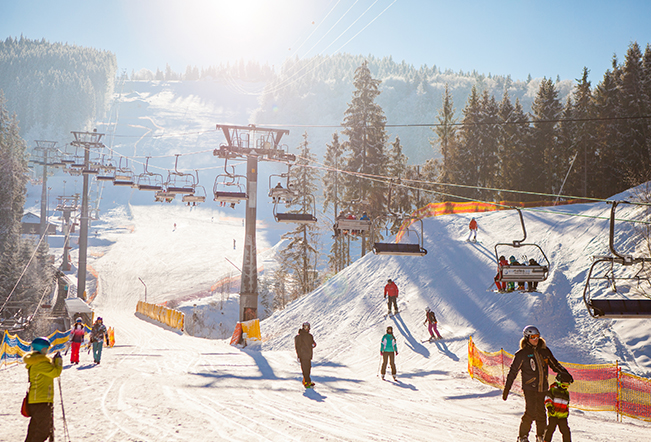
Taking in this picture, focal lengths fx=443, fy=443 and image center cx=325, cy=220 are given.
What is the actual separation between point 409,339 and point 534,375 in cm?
1469

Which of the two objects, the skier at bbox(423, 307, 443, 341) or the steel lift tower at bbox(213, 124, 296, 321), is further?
the steel lift tower at bbox(213, 124, 296, 321)

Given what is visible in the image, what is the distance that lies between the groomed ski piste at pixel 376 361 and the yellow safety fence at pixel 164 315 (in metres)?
1.45

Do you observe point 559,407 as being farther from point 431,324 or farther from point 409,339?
point 409,339

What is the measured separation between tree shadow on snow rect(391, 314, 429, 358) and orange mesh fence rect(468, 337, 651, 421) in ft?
14.1

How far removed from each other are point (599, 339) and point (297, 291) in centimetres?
3544

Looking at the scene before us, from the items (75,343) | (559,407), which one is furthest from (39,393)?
(75,343)

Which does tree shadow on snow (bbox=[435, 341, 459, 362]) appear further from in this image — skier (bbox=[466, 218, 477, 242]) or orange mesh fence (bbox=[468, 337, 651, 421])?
skier (bbox=[466, 218, 477, 242])

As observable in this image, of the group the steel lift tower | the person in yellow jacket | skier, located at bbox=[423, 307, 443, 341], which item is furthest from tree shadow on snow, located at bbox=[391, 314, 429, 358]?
the person in yellow jacket

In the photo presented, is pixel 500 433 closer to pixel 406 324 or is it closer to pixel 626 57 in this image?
pixel 406 324

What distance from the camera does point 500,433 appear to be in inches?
320

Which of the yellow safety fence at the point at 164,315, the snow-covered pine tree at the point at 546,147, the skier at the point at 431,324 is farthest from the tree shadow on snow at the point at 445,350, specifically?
the snow-covered pine tree at the point at 546,147

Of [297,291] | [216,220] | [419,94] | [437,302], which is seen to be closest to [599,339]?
[437,302]

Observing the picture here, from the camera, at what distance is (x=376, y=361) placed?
60.8ft

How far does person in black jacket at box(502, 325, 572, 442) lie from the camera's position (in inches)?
254
